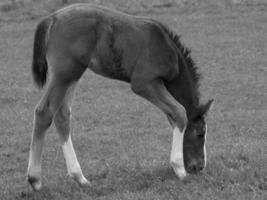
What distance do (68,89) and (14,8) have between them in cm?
1929

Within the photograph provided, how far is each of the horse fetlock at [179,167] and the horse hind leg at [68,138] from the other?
98 cm

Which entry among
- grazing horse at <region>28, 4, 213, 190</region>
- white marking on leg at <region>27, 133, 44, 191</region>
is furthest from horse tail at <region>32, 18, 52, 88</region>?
white marking on leg at <region>27, 133, 44, 191</region>

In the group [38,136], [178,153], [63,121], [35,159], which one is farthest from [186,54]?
[35,159]

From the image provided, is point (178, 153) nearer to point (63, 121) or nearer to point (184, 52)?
point (184, 52)

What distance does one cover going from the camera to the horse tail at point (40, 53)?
6957 millimetres

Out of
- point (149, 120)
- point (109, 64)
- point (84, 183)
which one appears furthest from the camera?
point (149, 120)

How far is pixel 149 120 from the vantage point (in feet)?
41.0

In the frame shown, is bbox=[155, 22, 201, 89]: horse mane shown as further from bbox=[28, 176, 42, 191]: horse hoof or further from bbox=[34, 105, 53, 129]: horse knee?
bbox=[28, 176, 42, 191]: horse hoof

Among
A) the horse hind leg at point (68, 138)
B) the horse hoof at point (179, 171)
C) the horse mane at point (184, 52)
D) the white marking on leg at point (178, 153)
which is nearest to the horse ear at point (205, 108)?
the horse mane at point (184, 52)

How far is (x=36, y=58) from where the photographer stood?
7.04 metres

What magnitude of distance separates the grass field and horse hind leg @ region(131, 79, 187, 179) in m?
0.23

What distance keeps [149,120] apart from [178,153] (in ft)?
18.7

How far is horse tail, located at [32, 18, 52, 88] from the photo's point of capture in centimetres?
696

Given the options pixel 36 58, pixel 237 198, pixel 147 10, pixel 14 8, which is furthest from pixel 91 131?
pixel 14 8
